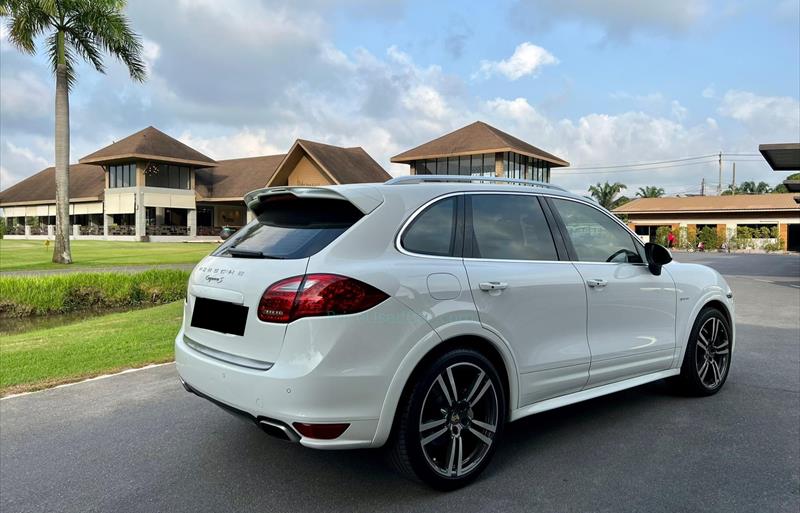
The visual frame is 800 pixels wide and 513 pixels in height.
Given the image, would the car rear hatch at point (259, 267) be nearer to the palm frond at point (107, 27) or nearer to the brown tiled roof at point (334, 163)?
the palm frond at point (107, 27)

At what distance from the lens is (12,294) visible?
13086 mm

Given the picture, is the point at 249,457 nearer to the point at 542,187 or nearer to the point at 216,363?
the point at 216,363

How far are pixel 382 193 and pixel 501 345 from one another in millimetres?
1161

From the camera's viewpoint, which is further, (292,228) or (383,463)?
(383,463)

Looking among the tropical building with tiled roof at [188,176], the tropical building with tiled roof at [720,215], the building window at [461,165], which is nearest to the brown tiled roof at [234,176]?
the tropical building with tiled roof at [188,176]

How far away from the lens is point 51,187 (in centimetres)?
5947

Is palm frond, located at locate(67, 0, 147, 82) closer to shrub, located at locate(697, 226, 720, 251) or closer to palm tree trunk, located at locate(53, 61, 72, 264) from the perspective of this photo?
palm tree trunk, located at locate(53, 61, 72, 264)

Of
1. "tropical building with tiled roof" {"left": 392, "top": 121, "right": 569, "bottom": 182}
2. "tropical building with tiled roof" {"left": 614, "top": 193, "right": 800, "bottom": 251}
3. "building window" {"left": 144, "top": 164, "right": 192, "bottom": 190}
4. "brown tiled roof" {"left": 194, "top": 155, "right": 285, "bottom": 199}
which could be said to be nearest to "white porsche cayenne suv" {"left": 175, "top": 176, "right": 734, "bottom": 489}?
"tropical building with tiled roof" {"left": 392, "top": 121, "right": 569, "bottom": 182}

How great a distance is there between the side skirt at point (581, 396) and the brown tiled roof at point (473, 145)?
105 ft

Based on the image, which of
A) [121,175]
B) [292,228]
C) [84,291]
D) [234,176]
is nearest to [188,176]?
[234,176]

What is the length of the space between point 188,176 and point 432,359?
55.2 meters

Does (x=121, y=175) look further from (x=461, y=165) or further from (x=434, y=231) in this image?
(x=434, y=231)

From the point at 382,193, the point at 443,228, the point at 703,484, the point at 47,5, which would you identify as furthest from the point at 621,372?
the point at 47,5

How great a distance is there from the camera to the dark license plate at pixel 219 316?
10.7 feet
